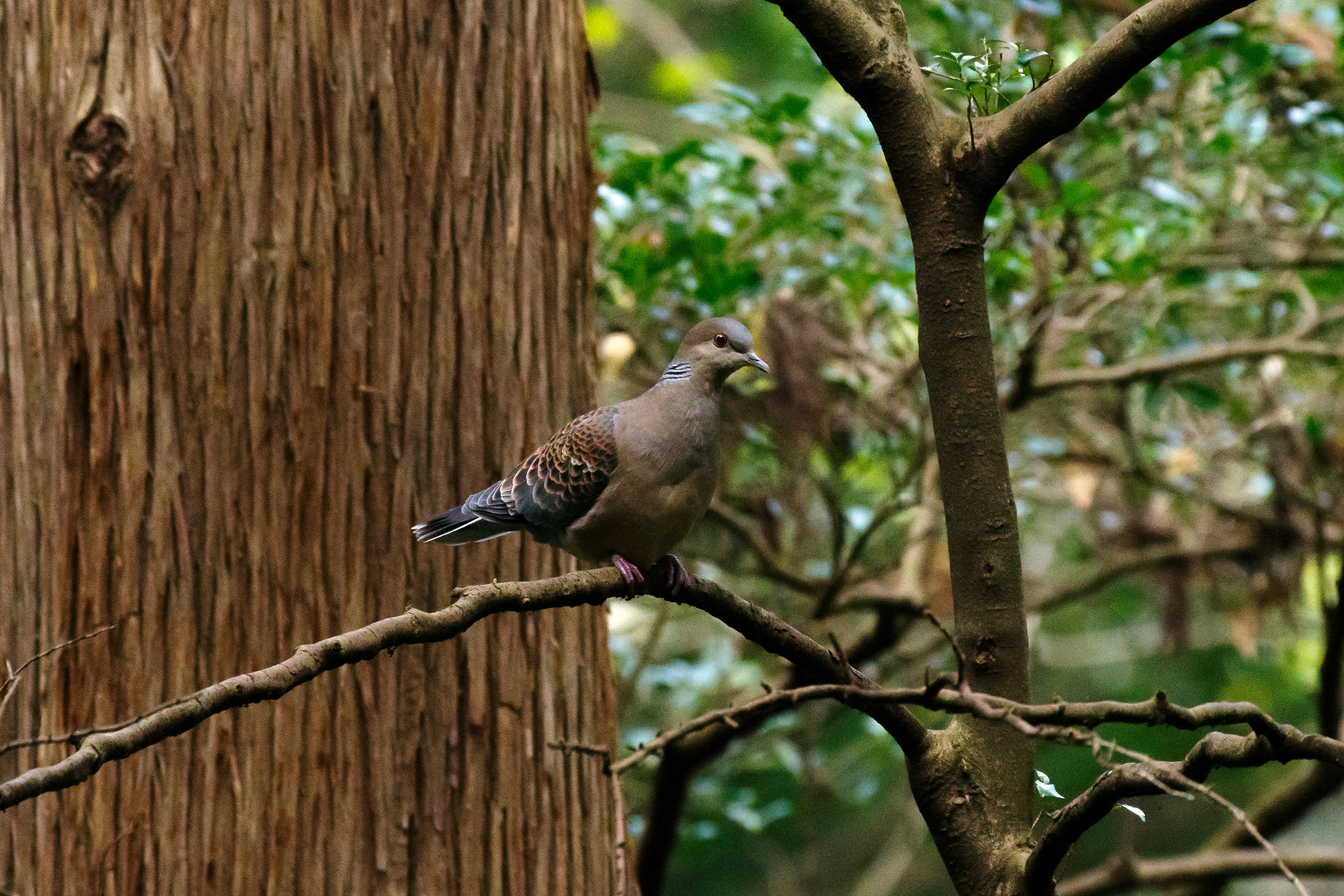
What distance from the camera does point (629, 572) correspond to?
88.7 inches

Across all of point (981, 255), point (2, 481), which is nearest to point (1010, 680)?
point (981, 255)

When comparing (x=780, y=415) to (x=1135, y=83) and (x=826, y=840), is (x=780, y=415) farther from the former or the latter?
(x=826, y=840)

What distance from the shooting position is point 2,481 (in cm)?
241

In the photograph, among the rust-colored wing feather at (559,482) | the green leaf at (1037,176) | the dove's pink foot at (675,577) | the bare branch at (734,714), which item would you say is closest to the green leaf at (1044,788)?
the bare branch at (734,714)

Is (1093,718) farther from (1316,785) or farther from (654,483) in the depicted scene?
(1316,785)

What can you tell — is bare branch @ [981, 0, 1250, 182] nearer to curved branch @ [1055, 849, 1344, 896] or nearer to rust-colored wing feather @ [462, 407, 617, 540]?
rust-colored wing feather @ [462, 407, 617, 540]

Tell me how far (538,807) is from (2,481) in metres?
1.27

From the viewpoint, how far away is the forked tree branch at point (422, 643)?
4.25ft

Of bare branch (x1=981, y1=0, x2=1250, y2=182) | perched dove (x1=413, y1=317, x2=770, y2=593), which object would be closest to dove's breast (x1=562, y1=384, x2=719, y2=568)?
perched dove (x1=413, y1=317, x2=770, y2=593)

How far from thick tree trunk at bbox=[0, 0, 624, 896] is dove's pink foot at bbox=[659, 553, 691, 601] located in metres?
0.36

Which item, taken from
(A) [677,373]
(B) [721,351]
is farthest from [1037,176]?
(A) [677,373]

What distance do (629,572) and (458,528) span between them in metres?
0.36

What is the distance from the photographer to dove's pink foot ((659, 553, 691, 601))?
6.47 ft

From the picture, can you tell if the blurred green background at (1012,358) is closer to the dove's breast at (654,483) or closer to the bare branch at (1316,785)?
the bare branch at (1316,785)
